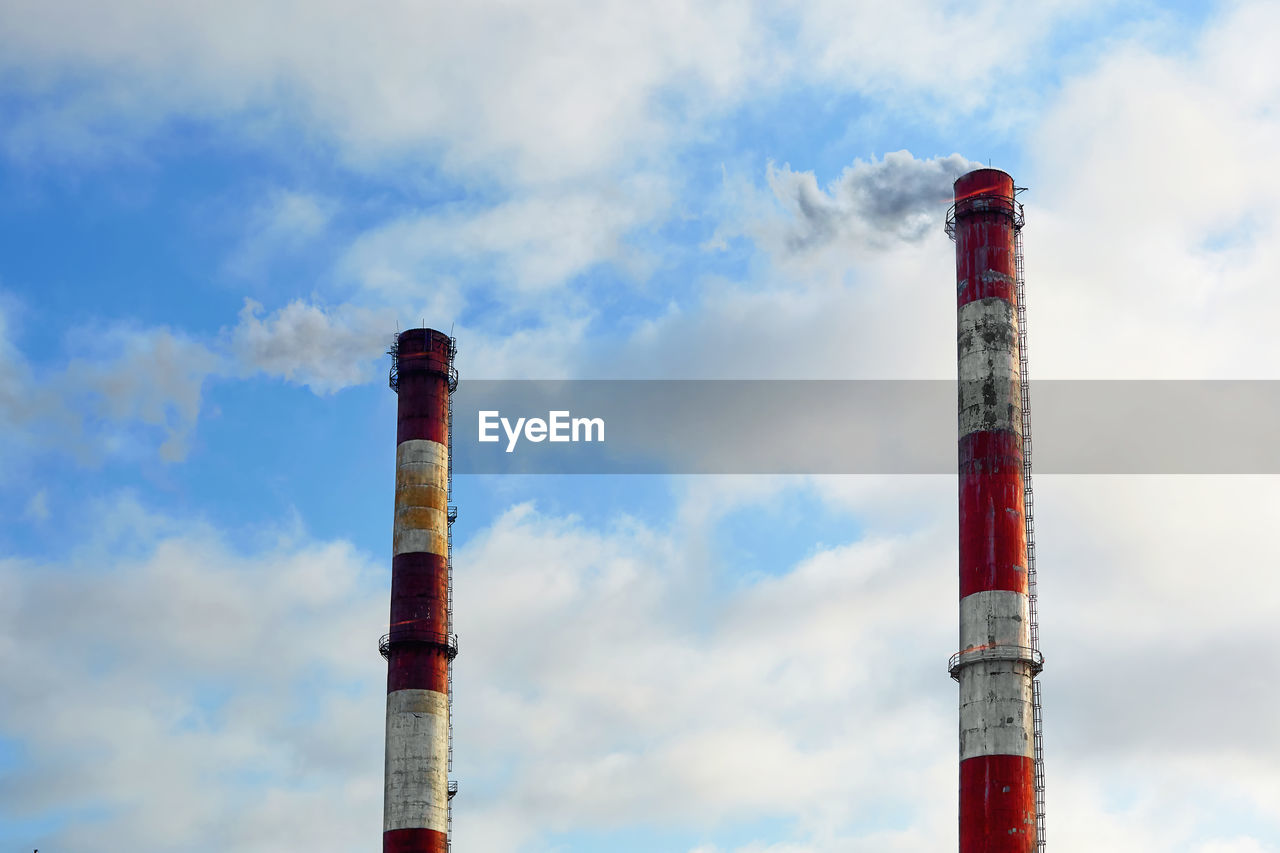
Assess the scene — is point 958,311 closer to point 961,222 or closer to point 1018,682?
point 961,222

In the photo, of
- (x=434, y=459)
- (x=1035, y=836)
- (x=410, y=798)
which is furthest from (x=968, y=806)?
(x=434, y=459)

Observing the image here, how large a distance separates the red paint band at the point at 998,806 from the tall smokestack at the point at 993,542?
0.03 m

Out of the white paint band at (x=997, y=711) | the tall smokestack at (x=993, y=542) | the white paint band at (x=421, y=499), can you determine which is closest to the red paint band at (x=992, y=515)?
the tall smokestack at (x=993, y=542)

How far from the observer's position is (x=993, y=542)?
47.8 m

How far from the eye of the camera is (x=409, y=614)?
57406 mm

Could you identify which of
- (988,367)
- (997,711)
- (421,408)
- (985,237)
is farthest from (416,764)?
(985,237)

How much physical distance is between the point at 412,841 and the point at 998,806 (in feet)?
66.0

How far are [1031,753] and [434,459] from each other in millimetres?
24058

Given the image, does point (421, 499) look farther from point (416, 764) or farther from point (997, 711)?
point (997, 711)

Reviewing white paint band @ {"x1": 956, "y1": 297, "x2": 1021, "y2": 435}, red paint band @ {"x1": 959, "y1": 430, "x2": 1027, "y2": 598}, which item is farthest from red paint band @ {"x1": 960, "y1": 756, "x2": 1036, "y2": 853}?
white paint band @ {"x1": 956, "y1": 297, "x2": 1021, "y2": 435}

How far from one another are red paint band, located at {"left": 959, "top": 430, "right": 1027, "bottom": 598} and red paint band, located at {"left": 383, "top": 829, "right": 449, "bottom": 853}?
64.9ft

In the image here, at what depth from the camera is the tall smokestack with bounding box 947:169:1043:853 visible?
45.7 meters

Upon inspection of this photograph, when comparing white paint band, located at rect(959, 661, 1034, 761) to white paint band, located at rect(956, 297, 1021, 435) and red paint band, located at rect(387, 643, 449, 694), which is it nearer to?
white paint band, located at rect(956, 297, 1021, 435)

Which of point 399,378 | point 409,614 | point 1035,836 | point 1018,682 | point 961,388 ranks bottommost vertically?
point 1035,836
